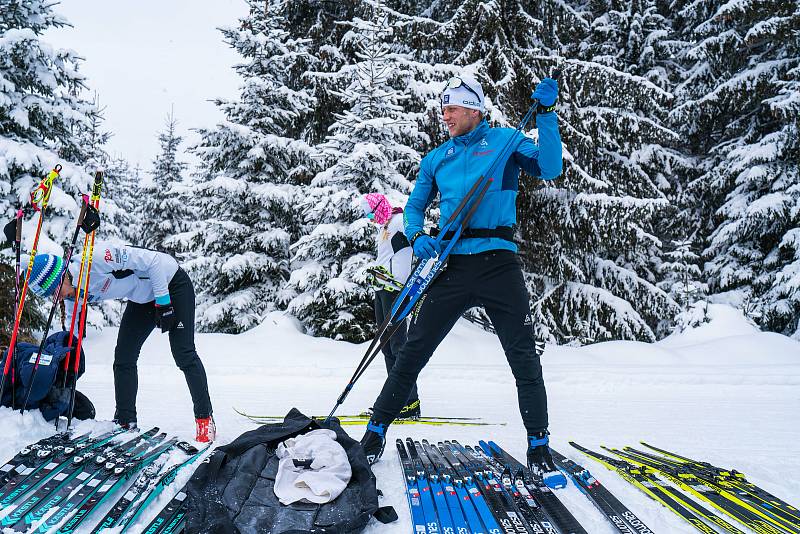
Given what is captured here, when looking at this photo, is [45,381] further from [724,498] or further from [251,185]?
[251,185]

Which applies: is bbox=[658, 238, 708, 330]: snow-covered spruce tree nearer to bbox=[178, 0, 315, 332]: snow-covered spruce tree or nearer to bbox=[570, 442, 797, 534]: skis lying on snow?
bbox=[178, 0, 315, 332]: snow-covered spruce tree

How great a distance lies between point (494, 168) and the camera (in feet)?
9.84

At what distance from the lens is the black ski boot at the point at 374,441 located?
3.08 m

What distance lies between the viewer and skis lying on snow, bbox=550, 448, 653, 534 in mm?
2279

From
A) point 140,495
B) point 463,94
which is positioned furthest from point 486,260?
point 140,495

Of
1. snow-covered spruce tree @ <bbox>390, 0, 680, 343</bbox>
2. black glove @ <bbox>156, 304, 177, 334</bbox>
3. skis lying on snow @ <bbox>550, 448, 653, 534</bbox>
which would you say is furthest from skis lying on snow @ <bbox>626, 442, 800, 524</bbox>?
snow-covered spruce tree @ <bbox>390, 0, 680, 343</bbox>

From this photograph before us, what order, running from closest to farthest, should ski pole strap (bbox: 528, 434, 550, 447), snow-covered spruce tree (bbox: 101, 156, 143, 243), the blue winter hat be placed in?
1. ski pole strap (bbox: 528, 434, 550, 447)
2. the blue winter hat
3. snow-covered spruce tree (bbox: 101, 156, 143, 243)

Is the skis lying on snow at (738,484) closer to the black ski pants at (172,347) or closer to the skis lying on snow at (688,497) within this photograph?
the skis lying on snow at (688,497)

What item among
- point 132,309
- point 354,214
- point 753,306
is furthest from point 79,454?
point 753,306

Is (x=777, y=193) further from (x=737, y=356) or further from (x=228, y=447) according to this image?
(x=228, y=447)

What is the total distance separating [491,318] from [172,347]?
2396 millimetres

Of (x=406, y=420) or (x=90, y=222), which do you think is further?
(x=406, y=420)

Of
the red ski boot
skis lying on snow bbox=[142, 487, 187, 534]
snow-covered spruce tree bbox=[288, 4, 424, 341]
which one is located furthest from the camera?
snow-covered spruce tree bbox=[288, 4, 424, 341]

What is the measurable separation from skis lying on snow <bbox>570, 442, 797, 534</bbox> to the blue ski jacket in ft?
4.81
